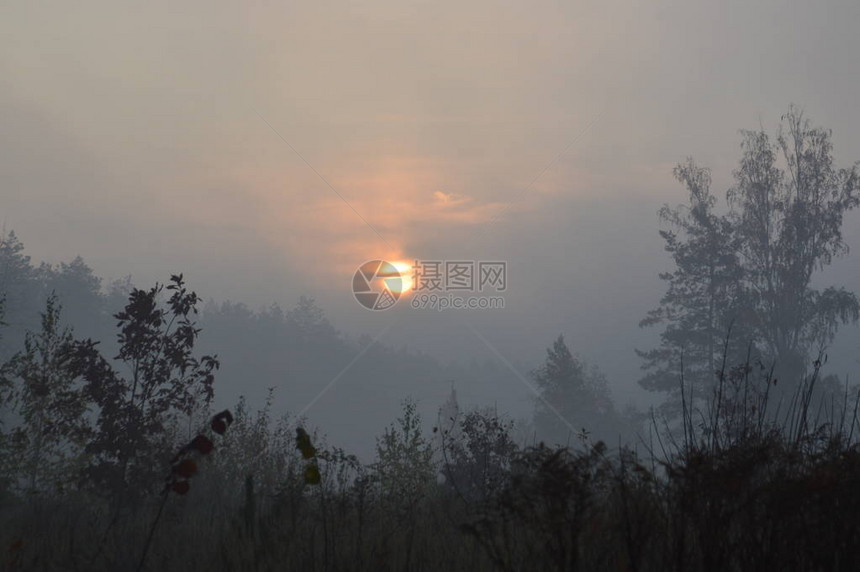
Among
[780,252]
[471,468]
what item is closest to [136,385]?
[471,468]

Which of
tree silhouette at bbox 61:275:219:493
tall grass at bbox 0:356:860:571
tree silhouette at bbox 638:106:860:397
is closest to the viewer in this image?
tall grass at bbox 0:356:860:571

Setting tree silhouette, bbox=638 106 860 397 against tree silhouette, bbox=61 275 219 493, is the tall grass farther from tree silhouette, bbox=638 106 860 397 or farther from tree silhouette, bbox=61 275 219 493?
tree silhouette, bbox=638 106 860 397

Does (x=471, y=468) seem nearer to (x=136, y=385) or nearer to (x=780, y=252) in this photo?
(x=136, y=385)

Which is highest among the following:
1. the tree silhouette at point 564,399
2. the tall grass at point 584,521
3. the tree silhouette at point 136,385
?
the tree silhouette at point 564,399

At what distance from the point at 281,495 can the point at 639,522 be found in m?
4.10

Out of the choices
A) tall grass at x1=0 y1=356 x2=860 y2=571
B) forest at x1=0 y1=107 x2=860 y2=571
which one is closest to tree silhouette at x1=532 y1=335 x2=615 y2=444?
forest at x1=0 y1=107 x2=860 y2=571

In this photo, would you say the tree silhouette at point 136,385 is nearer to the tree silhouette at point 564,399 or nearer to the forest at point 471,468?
the forest at point 471,468

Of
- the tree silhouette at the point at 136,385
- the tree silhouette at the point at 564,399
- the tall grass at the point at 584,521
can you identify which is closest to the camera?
the tall grass at the point at 584,521

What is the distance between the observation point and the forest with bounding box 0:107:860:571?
9.70ft

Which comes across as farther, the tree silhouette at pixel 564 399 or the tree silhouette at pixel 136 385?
the tree silhouette at pixel 564 399

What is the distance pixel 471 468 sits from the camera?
9.95 meters

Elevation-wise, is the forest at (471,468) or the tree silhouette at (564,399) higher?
the tree silhouette at (564,399)

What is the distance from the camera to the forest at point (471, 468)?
9.70ft

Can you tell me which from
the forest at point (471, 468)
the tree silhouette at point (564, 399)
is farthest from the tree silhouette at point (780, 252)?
the tree silhouette at point (564, 399)
